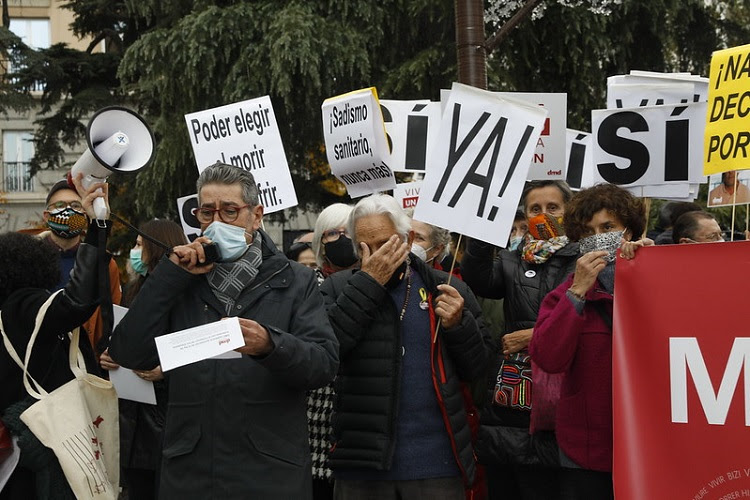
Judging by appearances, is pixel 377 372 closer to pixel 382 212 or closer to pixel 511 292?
pixel 382 212

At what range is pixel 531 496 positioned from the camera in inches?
213

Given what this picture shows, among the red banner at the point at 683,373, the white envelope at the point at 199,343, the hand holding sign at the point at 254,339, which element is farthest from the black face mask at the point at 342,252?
the white envelope at the point at 199,343

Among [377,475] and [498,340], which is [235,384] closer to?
[377,475]

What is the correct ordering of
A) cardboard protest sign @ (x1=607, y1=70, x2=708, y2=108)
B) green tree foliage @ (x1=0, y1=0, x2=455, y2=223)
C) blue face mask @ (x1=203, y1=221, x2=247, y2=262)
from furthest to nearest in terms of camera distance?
1. green tree foliage @ (x1=0, y1=0, x2=455, y2=223)
2. cardboard protest sign @ (x1=607, y1=70, x2=708, y2=108)
3. blue face mask @ (x1=203, y1=221, x2=247, y2=262)

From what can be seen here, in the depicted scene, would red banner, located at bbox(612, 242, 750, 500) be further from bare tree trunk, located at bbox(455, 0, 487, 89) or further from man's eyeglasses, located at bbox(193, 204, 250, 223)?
A: bare tree trunk, located at bbox(455, 0, 487, 89)

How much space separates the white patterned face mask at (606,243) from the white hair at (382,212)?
0.81 meters

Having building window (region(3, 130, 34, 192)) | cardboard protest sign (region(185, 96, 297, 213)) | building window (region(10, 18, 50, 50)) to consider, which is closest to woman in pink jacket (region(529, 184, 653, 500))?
cardboard protest sign (region(185, 96, 297, 213))

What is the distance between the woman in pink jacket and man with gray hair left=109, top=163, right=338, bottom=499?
1.00 meters

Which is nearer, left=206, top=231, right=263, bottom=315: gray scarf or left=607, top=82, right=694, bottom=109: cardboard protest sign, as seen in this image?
left=206, top=231, right=263, bottom=315: gray scarf

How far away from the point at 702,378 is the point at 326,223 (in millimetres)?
2302

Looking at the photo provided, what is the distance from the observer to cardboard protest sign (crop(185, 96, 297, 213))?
6578 millimetres

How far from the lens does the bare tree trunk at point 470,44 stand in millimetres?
7316

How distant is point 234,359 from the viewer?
12.9 ft

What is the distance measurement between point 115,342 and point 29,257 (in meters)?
0.88
